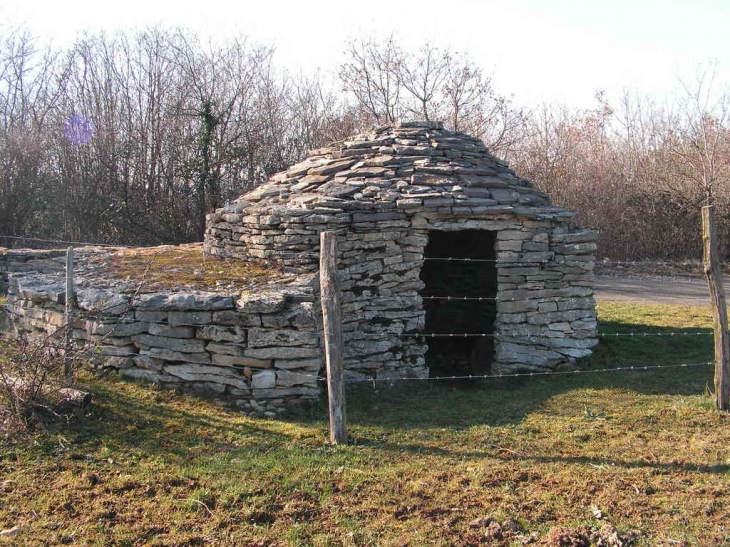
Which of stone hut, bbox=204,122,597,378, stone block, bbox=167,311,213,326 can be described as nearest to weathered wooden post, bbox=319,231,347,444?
stone block, bbox=167,311,213,326

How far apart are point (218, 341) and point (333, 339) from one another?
151cm

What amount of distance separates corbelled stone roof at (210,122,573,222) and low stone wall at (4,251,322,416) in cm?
173

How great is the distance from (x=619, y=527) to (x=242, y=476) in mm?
2568

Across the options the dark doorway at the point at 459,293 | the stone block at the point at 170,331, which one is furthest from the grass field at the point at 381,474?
the dark doorway at the point at 459,293

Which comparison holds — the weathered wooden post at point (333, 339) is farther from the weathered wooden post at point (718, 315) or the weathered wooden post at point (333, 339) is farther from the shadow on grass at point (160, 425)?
the weathered wooden post at point (718, 315)

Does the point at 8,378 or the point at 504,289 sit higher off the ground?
the point at 504,289

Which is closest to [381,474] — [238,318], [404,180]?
[238,318]

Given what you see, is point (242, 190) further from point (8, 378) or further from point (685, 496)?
point (685, 496)

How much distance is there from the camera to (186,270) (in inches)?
299

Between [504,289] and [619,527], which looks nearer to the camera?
[619,527]

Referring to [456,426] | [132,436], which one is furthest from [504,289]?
[132,436]

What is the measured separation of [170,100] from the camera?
62.8ft

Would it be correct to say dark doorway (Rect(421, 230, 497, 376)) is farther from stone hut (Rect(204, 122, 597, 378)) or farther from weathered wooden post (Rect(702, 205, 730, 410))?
weathered wooden post (Rect(702, 205, 730, 410))

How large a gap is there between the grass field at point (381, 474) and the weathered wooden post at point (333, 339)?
0.21m
